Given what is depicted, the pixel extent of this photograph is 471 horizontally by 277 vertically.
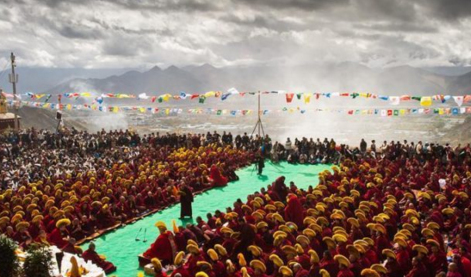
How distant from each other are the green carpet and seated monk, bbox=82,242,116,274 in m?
0.16

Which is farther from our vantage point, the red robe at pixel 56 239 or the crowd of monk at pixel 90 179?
the crowd of monk at pixel 90 179

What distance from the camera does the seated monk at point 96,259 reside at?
8.73 m

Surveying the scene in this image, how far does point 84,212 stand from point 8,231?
2.62m

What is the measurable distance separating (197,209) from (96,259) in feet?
17.9

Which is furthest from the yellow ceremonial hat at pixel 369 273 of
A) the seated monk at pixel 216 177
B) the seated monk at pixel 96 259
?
the seated monk at pixel 216 177

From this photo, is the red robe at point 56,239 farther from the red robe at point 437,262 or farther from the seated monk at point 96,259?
the red robe at point 437,262

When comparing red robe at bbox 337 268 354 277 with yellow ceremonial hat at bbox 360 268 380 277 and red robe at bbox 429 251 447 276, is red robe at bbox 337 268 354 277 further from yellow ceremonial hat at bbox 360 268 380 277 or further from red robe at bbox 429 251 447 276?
red robe at bbox 429 251 447 276

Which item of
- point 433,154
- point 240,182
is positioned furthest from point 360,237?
point 433,154

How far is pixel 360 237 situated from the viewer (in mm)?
8852

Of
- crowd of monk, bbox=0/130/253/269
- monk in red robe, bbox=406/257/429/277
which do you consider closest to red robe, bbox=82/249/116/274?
crowd of monk, bbox=0/130/253/269

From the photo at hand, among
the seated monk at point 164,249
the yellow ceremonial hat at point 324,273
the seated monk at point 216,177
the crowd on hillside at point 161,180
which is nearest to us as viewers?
the yellow ceremonial hat at point 324,273

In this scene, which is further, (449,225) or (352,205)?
(352,205)

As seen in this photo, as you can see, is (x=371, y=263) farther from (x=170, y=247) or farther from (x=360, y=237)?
(x=170, y=247)

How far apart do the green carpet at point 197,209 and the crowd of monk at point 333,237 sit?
91cm
